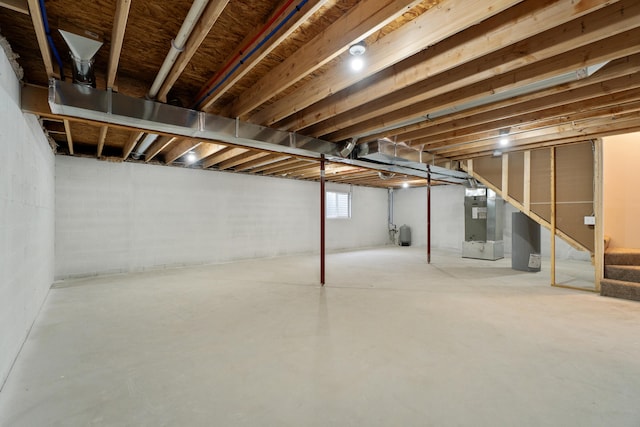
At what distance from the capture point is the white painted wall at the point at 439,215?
29.1 feet

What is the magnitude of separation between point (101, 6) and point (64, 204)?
4.28 meters

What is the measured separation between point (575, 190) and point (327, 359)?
4795mm

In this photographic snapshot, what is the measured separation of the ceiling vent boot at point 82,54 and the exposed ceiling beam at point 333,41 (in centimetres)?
128

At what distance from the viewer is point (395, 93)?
2.98 m

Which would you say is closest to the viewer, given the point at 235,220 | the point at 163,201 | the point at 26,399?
the point at 26,399

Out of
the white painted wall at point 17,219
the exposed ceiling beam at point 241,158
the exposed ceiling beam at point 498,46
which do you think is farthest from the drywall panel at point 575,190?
the white painted wall at point 17,219

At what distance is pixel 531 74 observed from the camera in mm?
2477

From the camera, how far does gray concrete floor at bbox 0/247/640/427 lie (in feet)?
5.33

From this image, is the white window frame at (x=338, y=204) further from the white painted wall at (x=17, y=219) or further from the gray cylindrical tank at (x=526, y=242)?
the white painted wall at (x=17, y=219)

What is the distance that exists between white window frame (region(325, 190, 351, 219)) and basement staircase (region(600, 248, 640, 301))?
6111 mm

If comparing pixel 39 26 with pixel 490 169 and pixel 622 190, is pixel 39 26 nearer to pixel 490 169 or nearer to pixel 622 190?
pixel 490 169

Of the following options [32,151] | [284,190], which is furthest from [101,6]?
[284,190]

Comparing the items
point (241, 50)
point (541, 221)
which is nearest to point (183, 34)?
point (241, 50)

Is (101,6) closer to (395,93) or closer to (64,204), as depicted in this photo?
(395,93)
